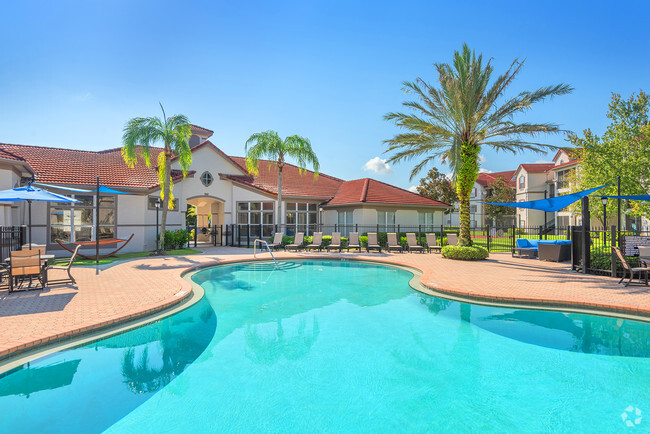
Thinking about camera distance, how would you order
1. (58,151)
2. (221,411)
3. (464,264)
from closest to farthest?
(221,411) < (464,264) < (58,151)

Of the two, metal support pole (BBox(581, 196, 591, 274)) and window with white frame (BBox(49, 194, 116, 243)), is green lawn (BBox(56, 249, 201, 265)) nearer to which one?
window with white frame (BBox(49, 194, 116, 243))

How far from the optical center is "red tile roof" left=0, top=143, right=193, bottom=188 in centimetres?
1732

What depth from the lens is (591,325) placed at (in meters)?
6.73

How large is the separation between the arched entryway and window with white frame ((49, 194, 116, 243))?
5042mm

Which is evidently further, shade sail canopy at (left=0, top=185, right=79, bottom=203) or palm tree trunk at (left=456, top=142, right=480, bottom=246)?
palm tree trunk at (left=456, top=142, right=480, bottom=246)

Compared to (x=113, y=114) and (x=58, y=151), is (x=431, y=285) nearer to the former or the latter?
(x=113, y=114)

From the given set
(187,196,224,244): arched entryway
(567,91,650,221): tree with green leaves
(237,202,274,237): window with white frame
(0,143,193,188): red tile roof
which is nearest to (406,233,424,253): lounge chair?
(237,202,274,237): window with white frame

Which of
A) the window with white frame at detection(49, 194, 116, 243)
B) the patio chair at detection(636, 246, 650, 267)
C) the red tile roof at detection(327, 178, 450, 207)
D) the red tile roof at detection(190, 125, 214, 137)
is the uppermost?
the red tile roof at detection(190, 125, 214, 137)

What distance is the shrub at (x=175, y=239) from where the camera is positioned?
18812mm

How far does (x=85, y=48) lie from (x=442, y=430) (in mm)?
16663

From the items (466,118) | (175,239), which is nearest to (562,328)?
(466,118)

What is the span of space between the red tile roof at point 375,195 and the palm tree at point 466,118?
578cm

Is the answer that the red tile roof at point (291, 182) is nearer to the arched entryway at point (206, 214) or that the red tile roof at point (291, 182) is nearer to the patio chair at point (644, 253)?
the arched entryway at point (206, 214)

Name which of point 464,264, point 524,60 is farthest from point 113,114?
point 524,60
